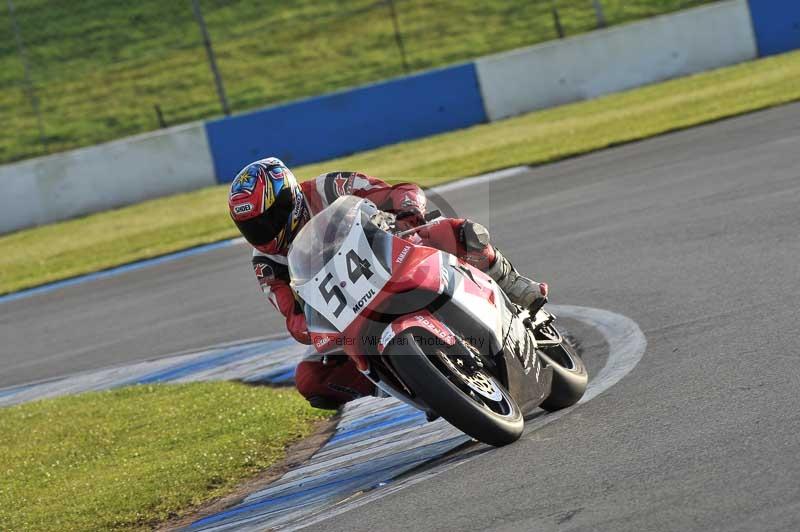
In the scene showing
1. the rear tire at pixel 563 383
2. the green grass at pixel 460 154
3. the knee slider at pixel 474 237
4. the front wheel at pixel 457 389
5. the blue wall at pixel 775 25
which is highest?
the knee slider at pixel 474 237

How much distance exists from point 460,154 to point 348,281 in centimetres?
1339

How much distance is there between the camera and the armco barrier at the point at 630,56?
2184 centimetres

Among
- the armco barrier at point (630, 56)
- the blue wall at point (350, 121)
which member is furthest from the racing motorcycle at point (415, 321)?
the armco barrier at point (630, 56)

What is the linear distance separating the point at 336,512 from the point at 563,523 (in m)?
1.29

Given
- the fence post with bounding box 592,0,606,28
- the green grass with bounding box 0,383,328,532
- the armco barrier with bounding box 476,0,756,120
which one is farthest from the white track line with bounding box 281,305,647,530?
the fence post with bounding box 592,0,606,28

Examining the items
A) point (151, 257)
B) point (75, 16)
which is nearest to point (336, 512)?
point (151, 257)

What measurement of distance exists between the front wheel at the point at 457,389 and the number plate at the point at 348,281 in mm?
239

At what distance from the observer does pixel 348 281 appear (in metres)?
5.11

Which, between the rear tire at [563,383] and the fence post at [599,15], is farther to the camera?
the fence post at [599,15]

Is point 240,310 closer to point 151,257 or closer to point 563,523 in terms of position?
point 151,257

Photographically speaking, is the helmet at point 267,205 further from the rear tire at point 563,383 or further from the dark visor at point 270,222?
the rear tire at point 563,383

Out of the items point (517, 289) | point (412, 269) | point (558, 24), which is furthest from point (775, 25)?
point (412, 269)

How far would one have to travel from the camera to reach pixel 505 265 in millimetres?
5930

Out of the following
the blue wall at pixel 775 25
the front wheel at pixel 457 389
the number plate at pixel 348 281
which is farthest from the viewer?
the blue wall at pixel 775 25
